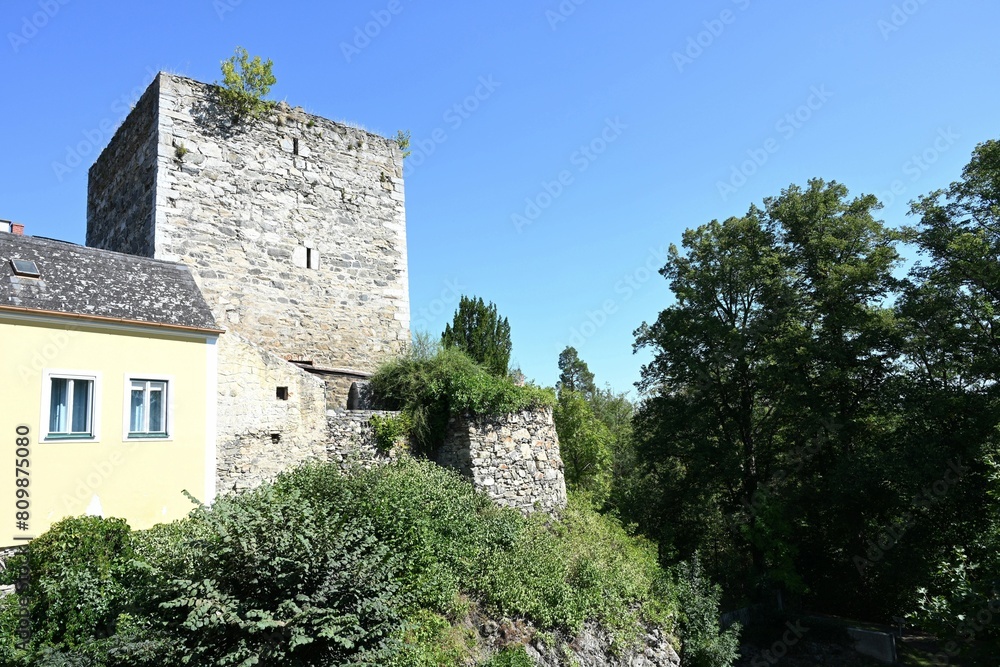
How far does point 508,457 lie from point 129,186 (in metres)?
10.6

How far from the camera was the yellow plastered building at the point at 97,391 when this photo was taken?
817 cm

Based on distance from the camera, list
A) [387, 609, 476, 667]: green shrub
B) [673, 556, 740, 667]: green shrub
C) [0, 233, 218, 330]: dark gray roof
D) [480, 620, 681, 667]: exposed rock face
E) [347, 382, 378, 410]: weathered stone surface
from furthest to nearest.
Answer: [347, 382, 378, 410]: weathered stone surface → [673, 556, 740, 667]: green shrub → [480, 620, 681, 667]: exposed rock face → [0, 233, 218, 330]: dark gray roof → [387, 609, 476, 667]: green shrub

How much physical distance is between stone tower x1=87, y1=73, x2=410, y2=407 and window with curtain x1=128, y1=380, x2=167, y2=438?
3.14 m

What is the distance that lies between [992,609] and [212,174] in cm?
1610

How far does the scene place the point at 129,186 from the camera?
557 inches

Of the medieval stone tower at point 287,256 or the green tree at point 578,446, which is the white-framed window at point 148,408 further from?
the green tree at point 578,446

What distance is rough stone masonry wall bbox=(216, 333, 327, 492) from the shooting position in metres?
10.5

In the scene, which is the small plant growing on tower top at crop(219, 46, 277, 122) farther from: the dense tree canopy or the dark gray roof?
the dense tree canopy

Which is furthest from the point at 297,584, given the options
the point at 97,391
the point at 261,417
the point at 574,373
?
the point at 574,373

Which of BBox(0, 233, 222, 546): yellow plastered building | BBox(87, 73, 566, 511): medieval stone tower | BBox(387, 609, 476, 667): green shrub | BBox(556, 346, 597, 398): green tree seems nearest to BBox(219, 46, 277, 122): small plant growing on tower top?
BBox(87, 73, 566, 511): medieval stone tower

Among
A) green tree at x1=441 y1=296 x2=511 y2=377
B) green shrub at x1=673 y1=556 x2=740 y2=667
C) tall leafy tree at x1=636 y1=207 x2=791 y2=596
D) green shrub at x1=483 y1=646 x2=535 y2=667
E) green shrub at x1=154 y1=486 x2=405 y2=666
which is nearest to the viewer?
green shrub at x1=154 y1=486 x2=405 y2=666

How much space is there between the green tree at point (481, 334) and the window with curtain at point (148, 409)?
287 inches

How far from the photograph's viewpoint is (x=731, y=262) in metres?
19.5

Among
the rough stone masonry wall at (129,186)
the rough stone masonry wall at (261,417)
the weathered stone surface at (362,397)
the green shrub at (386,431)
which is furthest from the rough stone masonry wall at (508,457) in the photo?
the rough stone masonry wall at (129,186)
